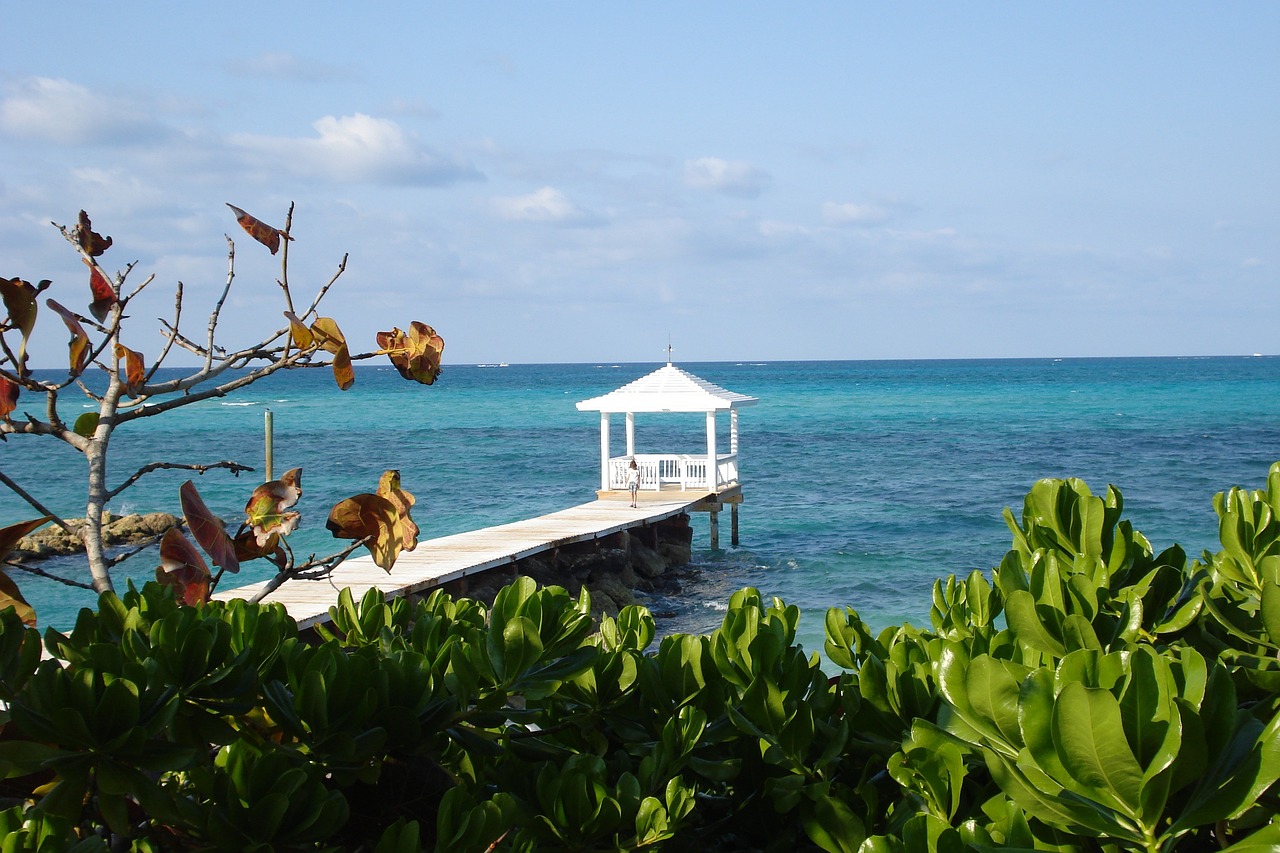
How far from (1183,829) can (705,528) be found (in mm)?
24233

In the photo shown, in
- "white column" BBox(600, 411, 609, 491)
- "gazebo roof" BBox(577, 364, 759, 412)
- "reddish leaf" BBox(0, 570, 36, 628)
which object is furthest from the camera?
"white column" BBox(600, 411, 609, 491)

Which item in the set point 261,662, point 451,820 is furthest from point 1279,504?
point 261,662

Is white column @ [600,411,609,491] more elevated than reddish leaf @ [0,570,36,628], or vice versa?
reddish leaf @ [0,570,36,628]

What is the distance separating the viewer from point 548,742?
68.3 inches

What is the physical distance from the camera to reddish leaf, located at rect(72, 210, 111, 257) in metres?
2.25

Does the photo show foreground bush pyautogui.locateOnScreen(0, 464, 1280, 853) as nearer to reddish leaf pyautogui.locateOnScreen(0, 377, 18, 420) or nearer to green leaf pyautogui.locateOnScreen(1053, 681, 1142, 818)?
green leaf pyautogui.locateOnScreen(1053, 681, 1142, 818)

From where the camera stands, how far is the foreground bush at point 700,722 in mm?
1036

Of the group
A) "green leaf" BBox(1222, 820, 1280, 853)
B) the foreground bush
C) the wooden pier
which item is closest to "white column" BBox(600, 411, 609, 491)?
the wooden pier

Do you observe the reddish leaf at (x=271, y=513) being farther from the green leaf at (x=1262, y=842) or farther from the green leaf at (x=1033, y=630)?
the green leaf at (x=1262, y=842)

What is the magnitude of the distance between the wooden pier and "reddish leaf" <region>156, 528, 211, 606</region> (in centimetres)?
655

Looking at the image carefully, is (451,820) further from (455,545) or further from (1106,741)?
(455,545)

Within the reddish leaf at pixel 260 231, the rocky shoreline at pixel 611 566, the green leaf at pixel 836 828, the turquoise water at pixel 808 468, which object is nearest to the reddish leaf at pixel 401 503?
the reddish leaf at pixel 260 231

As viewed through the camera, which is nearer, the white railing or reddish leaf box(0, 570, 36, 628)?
reddish leaf box(0, 570, 36, 628)

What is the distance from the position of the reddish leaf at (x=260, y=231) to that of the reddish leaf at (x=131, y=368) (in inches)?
13.8
